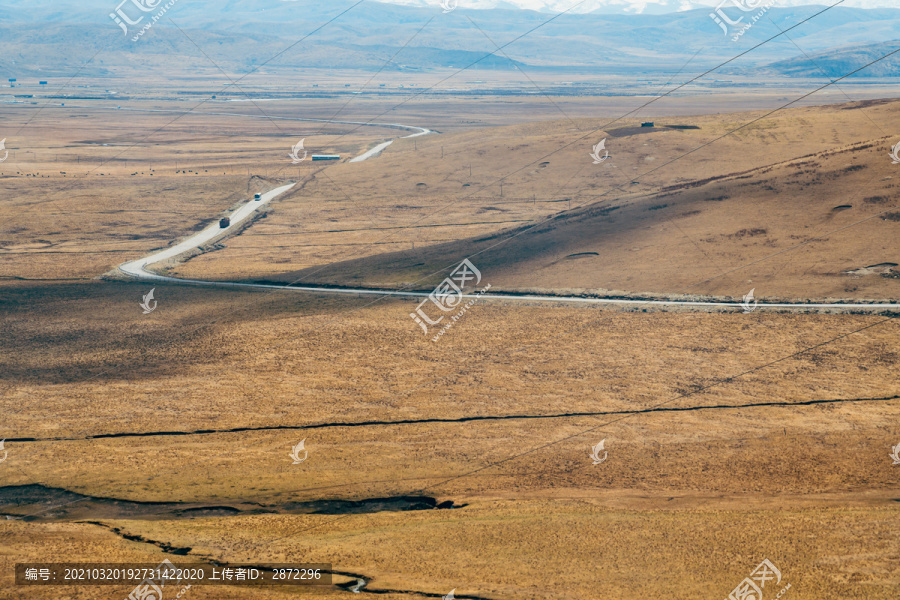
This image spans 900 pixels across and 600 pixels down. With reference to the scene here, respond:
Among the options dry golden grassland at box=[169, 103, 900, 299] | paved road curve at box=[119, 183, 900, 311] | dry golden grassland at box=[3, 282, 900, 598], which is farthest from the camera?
dry golden grassland at box=[169, 103, 900, 299]

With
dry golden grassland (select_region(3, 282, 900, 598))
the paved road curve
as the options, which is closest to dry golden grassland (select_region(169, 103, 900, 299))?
the paved road curve

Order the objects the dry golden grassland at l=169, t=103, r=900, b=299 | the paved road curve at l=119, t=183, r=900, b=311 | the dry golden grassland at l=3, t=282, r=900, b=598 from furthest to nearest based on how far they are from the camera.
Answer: the dry golden grassland at l=169, t=103, r=900, b=299
the paved road curve at l=119, t=183, r=900, b=311
the dry golden grassland at l=3, t=282, r=900, b=598

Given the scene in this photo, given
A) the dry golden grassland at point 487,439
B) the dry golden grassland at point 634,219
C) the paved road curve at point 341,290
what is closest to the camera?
the dry golden grassland at point 487,439

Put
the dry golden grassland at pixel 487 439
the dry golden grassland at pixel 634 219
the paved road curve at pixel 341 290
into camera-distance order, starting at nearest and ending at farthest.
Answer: the dry golden grassland at pixel 487 439
the paved road curve at pixel 341 290
the dry golden grassland at pixel 634 219

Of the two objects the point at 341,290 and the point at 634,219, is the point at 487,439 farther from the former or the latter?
the point at 634,219

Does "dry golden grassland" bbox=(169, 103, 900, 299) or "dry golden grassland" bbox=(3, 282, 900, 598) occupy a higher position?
"dry golden grassland" bbox=(169, 103, 900, 299)

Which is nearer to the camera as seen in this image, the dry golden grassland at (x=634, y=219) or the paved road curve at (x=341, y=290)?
the paved road curve at (x=341, y=290)

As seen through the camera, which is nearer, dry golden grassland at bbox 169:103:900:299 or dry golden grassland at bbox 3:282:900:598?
dry golden grassland at bbox 3:282:900:598

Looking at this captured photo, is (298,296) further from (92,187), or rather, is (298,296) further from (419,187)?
(92,187)

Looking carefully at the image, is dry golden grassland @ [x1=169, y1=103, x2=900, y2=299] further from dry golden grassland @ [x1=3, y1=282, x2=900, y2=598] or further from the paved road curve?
dry golden grassland @ [x1=3, y1=282, x2=900, y2=598]

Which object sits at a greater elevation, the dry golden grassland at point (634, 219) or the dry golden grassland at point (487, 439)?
the dry golden grassland at point (634, 219)

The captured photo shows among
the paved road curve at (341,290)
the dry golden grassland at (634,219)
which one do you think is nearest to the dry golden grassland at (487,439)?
the paved road curve at (341,290)

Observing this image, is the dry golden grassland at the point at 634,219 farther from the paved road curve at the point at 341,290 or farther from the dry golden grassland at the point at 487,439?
the dry golden grassland at the point at 487,439

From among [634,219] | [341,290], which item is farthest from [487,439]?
[634,219]
